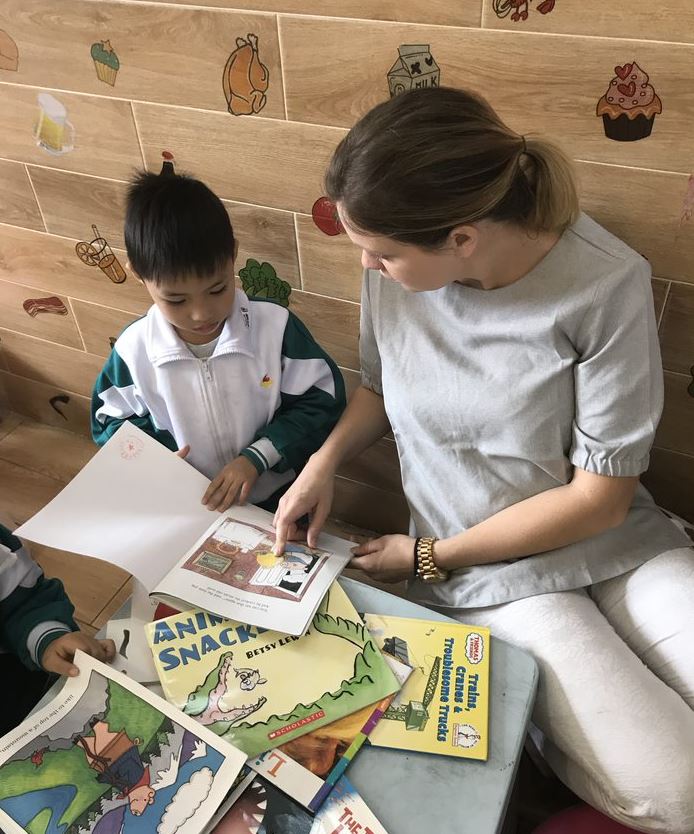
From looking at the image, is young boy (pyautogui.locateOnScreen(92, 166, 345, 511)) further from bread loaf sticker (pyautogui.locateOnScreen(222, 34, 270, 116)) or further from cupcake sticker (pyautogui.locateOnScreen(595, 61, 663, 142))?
cupcake sticker (pyautogui.locateOnScreen(595, 61, 663, 142))

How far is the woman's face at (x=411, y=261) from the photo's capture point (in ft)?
2.87

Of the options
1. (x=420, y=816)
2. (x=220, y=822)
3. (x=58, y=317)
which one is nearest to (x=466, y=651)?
(x=420, y=816)

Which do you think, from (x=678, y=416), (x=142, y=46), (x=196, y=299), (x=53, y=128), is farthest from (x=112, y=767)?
(x=53, y=128)

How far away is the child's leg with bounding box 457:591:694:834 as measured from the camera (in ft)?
2.76

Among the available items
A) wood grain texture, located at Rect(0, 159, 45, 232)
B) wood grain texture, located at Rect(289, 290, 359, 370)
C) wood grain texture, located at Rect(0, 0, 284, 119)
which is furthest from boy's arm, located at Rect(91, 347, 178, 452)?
wood grain texture, located at Rect(0, 159, 45, 232)

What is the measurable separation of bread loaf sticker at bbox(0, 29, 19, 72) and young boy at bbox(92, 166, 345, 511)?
1.68 feet

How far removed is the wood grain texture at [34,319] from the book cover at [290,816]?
56.3 inches

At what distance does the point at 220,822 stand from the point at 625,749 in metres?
0.49

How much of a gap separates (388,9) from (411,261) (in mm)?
416

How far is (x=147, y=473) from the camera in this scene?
1.07m

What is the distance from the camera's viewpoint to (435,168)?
796 mm

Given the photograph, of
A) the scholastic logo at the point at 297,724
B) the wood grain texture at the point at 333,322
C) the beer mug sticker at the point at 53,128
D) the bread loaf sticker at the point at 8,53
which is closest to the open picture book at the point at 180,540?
the scholastic logo at the point at 297,724

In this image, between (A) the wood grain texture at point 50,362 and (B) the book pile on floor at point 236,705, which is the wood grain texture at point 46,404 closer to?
(A) the wood grain texture at point 50,362

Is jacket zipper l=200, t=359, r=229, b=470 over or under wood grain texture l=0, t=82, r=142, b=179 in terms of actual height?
under
